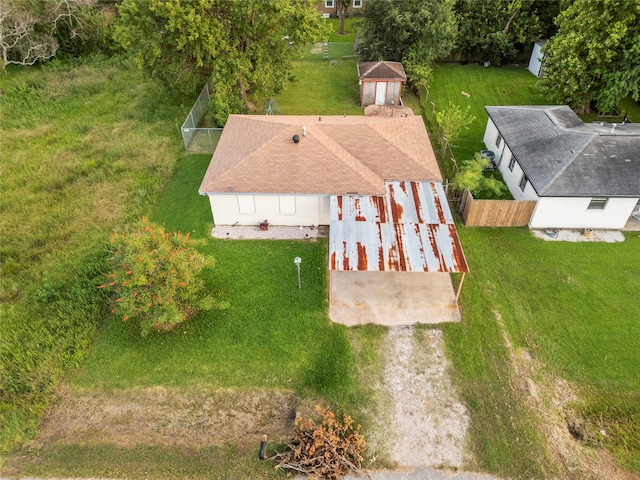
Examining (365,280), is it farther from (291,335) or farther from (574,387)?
(574,387)

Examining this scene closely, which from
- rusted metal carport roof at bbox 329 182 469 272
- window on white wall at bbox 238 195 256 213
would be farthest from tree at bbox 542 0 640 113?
window on white wall at bbox 238 195 256 213

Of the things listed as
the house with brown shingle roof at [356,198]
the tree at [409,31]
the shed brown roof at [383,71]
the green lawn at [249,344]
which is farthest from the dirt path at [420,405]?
the tree at [409,31]

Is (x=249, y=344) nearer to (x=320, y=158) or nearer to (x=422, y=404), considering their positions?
Result: (x=422, y=404)

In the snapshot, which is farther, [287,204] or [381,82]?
[381,82]

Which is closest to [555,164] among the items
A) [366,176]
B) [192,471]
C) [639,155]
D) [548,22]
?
[639,155]

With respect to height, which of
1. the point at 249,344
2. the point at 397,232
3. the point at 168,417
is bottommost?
the point at 168,417

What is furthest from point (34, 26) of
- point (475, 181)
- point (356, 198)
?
point (475, 181)
